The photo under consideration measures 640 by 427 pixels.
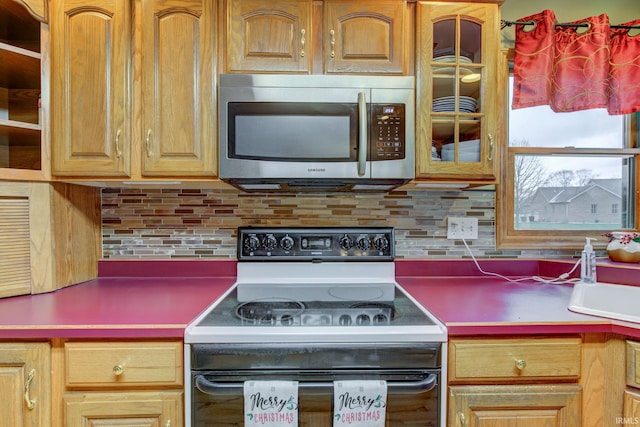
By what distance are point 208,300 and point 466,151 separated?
1.17 metres

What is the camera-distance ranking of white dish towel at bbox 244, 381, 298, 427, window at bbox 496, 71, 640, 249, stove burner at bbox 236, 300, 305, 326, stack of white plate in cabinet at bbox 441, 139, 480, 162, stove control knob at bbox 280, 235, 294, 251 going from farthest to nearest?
window at bbox 496, 71, 640, 249 → stove control knob at bbox 280, 235, 294, 251 → stack of white plate in cabinet at bbox 441, 139, 480, 162 → stove burner at bbox 236, 300, 305, 326 → white dish towel at bbox 244, 381, 298, 427

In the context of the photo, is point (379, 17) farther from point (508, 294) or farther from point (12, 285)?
point (12, 285)

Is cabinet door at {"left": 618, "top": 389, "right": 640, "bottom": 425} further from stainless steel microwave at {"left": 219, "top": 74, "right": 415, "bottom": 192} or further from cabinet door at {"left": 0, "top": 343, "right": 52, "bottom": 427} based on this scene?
cabinet door at {"left": 0, "top": 343, "right": 52, "bottom": 427}

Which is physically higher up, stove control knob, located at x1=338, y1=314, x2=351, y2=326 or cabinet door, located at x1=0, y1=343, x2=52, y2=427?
stove control knob, located at x1=338, y1=314, x2=351, y2=326

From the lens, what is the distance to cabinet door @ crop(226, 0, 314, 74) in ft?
4.10

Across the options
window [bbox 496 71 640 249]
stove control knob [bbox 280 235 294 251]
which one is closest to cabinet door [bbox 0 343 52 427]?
stove control knob [bbox 280 235 294 251]

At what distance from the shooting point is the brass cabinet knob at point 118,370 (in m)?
0.94

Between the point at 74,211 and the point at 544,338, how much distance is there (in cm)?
184

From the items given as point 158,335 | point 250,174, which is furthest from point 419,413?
point 250,174

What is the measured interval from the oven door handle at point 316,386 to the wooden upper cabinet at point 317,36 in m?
1.09

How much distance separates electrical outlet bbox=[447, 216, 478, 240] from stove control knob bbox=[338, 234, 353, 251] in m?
0.50

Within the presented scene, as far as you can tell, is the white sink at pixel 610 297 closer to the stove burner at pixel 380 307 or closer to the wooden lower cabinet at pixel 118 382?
the stove burner at pixel 380 307

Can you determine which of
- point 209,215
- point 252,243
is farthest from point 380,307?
point 209,215

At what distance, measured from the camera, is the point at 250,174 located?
1.23 m
